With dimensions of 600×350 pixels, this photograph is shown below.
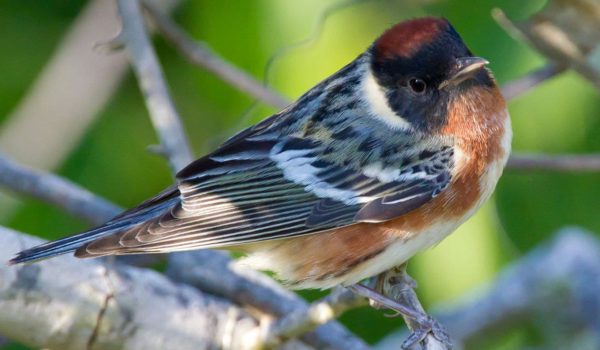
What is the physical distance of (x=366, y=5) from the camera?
14.9 ft

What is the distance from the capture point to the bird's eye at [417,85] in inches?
138

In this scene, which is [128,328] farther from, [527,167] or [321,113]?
[527,167]

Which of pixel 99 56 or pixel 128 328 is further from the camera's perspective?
pixel 99 56

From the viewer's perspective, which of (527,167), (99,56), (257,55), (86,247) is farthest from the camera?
(99,56)

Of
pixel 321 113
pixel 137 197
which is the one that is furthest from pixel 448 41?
pixel 137 197

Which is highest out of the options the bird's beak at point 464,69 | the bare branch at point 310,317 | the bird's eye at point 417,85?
the bird's eye at point 417,85

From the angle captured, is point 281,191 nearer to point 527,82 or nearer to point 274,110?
point 274,110

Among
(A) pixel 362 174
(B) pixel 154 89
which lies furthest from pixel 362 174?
(B) pixel 154 89

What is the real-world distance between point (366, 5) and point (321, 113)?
42.5 inches

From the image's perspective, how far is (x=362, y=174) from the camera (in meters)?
3.52

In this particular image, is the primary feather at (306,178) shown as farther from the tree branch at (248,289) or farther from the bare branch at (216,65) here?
the bare branch at (216,65)

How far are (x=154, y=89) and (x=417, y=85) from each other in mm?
917

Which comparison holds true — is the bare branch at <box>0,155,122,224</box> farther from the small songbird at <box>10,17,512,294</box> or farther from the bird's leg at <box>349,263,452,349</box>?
the bird's leg at <box>349,263,452,349</box>

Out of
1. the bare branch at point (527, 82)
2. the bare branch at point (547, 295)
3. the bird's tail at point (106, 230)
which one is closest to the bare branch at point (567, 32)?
the bare branch at point (527, 82)
